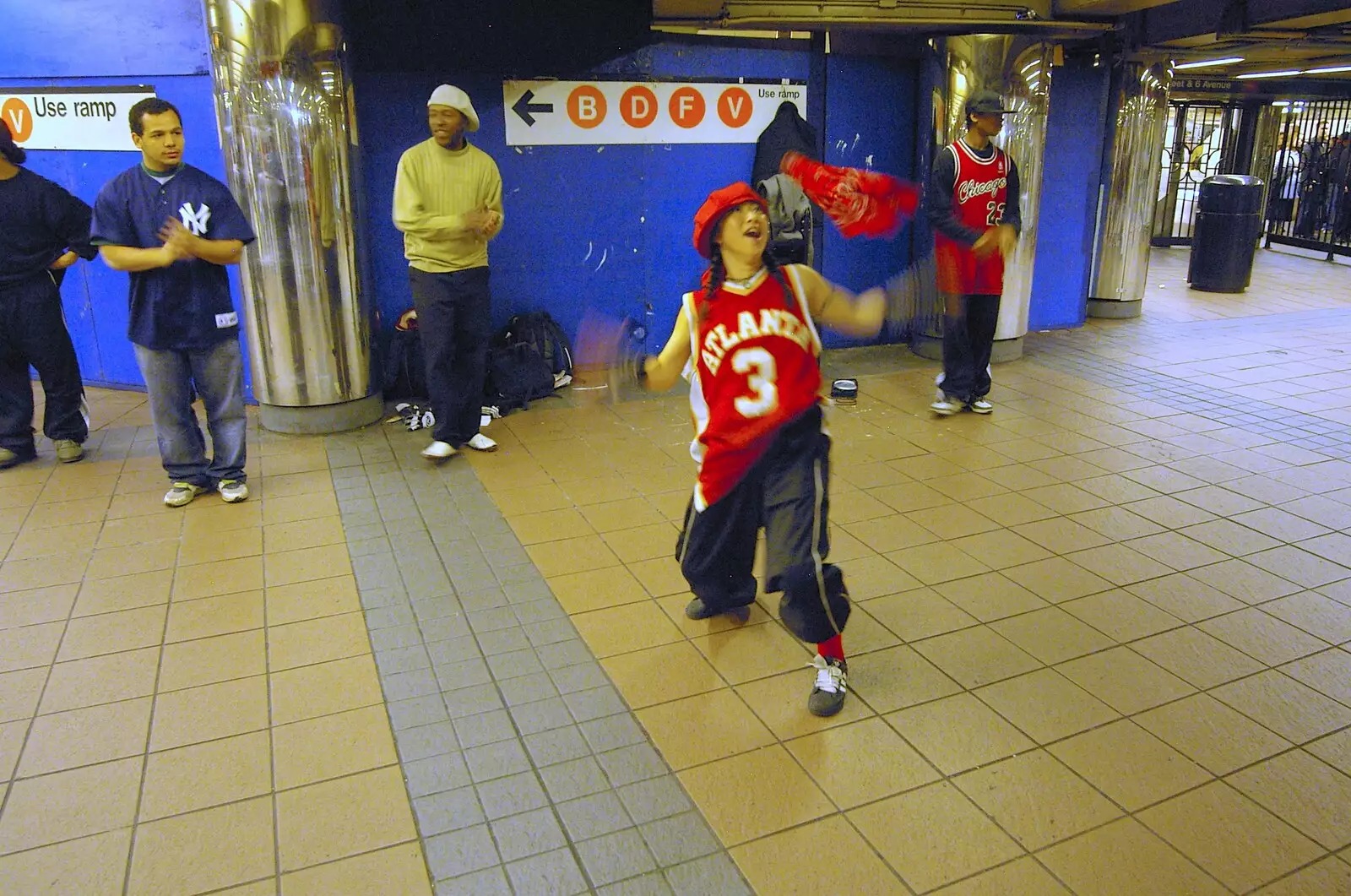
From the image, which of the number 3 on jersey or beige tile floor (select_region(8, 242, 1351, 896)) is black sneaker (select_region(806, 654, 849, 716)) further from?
the number 3 on jersey

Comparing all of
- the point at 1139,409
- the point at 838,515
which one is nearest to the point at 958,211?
the point at 1139,409

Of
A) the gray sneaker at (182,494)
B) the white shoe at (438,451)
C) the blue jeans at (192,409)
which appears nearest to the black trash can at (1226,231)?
the white shoe at (438,451)

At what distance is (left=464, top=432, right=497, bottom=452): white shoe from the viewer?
635 centimetres

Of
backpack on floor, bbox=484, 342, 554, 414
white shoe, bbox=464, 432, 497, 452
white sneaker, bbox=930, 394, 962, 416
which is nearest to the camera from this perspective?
white shoe, bbox=464, 432, 497, 452

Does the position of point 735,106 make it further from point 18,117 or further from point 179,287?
point 18,117

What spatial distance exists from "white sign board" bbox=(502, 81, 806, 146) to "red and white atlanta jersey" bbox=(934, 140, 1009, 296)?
6.67 ft

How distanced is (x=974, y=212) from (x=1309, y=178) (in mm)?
13969

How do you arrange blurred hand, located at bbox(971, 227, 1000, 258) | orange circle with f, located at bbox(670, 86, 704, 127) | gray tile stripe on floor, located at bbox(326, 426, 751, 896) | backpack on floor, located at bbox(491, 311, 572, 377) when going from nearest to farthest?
1. gray tile stripe on floor, located at bbox(326, 426, 751, 896)
2. blurred hand, located at bbox(971, 227, 1000, 258)
3. backpack on floor, located at bbox(491, 311, 572, 377)
4. orange circle with f, located at bbox(670, 86, 704, 127)

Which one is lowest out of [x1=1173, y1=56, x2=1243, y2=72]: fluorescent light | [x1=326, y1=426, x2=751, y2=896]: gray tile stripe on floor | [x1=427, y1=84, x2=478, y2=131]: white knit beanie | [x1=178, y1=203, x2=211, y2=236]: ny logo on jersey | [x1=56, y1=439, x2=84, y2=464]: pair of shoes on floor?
[x1=326, y1=426, x2=751, y2=896]: gray tile stripe on floor

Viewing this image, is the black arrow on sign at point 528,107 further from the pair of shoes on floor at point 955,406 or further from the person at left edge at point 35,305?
the pair of shoes on floor at point 955,406

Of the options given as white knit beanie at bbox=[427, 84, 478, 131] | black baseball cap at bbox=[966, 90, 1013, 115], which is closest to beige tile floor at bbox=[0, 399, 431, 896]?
white knit beanie at bbox=[427, 84, 478, 131]

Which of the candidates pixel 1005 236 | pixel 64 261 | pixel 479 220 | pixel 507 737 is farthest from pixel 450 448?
pixel 1005 236

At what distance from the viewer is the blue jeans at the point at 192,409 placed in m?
5.32

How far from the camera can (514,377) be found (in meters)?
7.29
